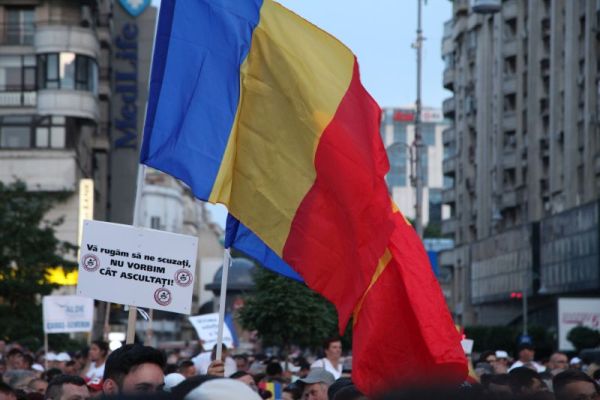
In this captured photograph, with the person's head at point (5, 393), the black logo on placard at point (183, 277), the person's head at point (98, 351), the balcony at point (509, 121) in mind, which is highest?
the balcony at point (509, 121)

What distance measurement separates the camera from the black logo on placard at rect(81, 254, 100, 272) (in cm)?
1048

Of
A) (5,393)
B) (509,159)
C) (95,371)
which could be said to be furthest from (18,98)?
(5,393)

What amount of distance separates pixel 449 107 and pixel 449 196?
565 cm

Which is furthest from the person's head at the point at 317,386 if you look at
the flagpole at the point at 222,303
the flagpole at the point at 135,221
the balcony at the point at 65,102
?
the balcony at the point at 65,102

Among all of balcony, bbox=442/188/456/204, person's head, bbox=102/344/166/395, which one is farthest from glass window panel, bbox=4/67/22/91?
person's head, bbox=102/344/166/395

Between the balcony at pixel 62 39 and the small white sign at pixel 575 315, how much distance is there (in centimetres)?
2570

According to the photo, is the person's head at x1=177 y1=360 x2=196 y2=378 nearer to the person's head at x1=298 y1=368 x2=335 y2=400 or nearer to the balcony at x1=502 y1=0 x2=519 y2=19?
the person's head at x1=298 y1=368 x2=335 y2=400

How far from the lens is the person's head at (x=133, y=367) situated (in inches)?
290

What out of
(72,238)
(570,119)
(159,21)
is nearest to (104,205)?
(72,238)

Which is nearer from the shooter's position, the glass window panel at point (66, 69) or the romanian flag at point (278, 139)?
the romanian flag at point (278, 139)

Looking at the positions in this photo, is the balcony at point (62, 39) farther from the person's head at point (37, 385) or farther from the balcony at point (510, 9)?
the person's head at point (37, 385)

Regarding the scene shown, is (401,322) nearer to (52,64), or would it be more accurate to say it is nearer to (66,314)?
(66,314)

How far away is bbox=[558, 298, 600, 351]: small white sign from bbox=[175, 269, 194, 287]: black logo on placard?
28802mm

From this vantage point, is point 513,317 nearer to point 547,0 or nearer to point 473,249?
point 473,249
